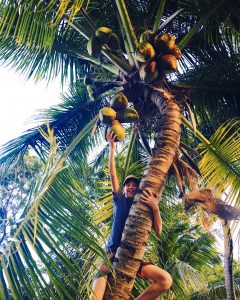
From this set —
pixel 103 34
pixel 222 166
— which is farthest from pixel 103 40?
pixel 222 166

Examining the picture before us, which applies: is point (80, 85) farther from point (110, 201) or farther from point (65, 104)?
point (110, 201)

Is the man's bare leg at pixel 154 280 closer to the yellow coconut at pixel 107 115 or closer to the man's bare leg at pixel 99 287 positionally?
the man's bare leg at pixel 99 287

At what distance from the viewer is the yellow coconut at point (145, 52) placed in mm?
2990

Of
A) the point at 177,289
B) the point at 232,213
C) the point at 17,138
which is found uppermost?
the point at 17,138

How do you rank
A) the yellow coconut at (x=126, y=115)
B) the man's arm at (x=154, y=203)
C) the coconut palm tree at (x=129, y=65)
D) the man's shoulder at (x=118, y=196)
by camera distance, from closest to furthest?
the man's arm at (x=154, y=203) < the coconut palm tree at (x=129, y=65) < the man's shoulder at (x=118, y=196) < the yellow coconut at (x=126, y=115)

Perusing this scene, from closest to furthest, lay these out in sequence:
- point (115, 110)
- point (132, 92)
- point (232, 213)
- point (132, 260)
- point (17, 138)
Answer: point (132, 260)
point (232, 213)
point (115, 110)
point (132, 92)
point (17, 138)

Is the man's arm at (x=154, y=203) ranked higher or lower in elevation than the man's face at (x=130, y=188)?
lower

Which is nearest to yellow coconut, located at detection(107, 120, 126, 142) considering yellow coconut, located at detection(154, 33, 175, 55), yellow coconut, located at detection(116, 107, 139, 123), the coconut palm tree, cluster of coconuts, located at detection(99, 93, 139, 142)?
cluster of coconuts, located at detection(99, 93, 139, 142)

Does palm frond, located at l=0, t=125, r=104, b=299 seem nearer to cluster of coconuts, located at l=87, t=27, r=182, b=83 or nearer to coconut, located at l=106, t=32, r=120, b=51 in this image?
cluster of coconuts, located at l=87, t=27, r=182, b=83

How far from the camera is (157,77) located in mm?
3221

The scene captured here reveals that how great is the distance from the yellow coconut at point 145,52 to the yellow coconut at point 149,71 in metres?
0.06

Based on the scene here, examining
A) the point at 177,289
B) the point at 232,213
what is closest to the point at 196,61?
the point at 232,213

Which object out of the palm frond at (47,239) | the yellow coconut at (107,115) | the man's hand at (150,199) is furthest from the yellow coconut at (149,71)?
the palm frond at (47,239)

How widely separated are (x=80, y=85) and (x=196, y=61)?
4.87ft
